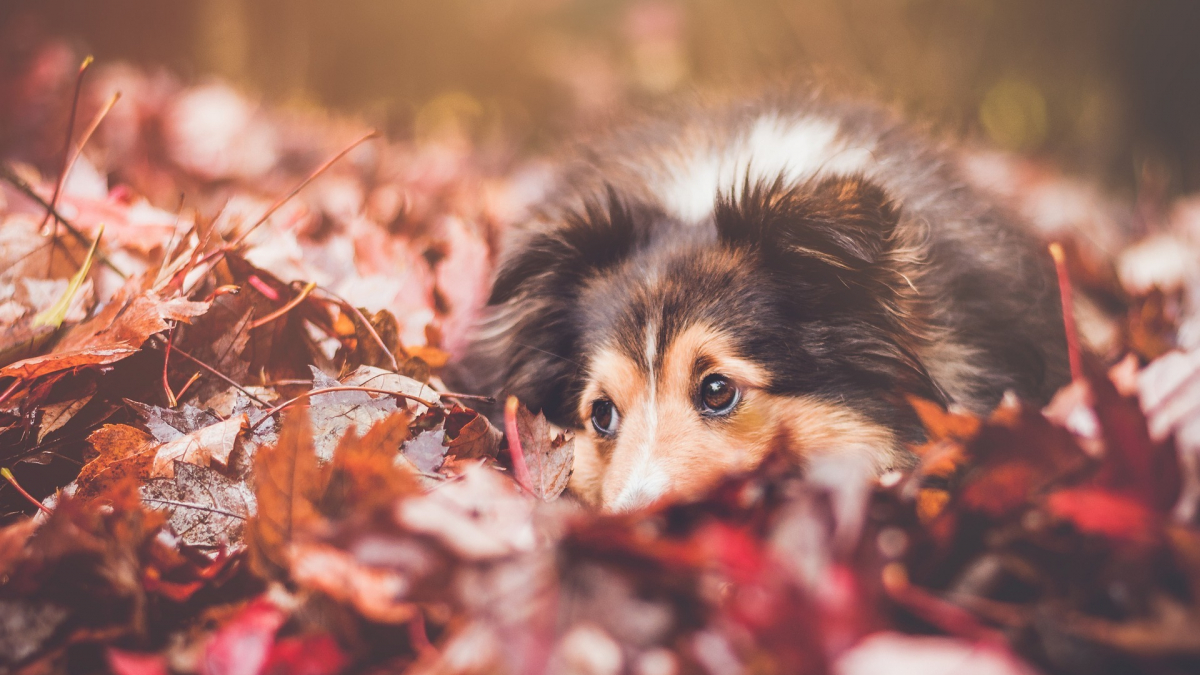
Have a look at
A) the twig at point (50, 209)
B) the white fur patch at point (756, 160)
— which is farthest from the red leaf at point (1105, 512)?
the twig at point (50, 209)

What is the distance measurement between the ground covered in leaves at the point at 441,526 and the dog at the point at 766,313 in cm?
56

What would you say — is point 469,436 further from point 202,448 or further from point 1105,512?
point 1105,512

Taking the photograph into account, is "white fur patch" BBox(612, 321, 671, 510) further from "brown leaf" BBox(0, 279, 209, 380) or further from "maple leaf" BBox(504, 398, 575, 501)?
"brown leaf" BBox(0, 279, 209, 380)

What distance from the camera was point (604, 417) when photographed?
2.05m

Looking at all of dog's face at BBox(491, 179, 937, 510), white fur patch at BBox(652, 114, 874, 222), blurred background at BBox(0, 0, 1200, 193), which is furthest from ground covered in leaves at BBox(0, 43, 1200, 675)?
blurred background at BBox(0, 0, 1200, 193)

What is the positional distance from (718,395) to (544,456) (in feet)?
2.31

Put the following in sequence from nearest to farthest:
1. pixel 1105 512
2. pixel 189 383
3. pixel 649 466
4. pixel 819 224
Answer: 1. pixel 1105 512
2. pixel 189 383
3. pixel 819 224
4. pixel 649 466

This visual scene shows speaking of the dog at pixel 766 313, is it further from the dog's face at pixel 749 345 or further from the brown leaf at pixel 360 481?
the brown leaf at pixel 360 481

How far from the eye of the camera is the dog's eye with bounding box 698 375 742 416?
1808 mm

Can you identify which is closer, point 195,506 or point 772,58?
point 195,506

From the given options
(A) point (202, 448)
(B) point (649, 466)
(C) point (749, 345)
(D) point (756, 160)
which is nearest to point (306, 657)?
(A) point (202, 448)

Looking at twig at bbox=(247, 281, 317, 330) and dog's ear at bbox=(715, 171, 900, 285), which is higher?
dog's ear at bbox=(715, 171, 900, 285)

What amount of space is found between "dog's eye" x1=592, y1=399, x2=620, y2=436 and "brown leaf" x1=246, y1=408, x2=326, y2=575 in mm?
1121

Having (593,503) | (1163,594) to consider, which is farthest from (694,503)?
(593,503)
